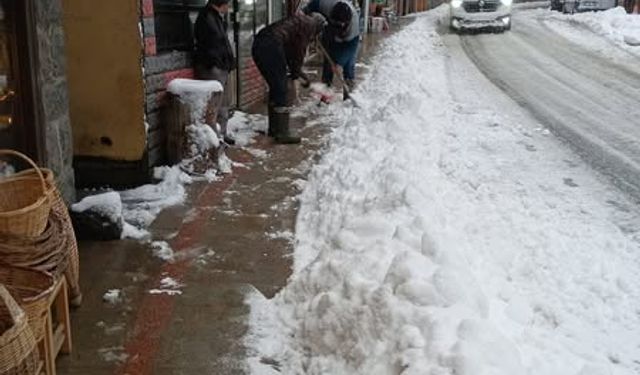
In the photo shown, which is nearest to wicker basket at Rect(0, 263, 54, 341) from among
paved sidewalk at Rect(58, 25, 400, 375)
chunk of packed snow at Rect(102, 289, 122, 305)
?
paved sidewalk at Rect(58, 25, 400, 375)

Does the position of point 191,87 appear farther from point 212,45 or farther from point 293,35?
point 293,35

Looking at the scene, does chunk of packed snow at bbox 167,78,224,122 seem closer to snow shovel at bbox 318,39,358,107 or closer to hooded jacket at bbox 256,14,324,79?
hooded jacket at bbox 256,14,324,79

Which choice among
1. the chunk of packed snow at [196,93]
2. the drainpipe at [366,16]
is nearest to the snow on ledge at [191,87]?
the chunk of packed snow at [196,93]

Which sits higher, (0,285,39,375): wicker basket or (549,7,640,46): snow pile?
(549,7,640,46): snow pile

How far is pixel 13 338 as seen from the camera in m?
2.54

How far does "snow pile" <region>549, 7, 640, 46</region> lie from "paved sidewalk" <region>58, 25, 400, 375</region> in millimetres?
17731

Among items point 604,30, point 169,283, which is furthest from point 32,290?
point 604,30

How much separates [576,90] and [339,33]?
4722 millimetres

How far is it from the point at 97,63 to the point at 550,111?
7.49 m

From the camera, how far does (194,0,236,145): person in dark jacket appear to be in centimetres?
741

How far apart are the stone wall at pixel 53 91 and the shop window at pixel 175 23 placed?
1.95m

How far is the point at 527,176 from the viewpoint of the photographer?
739 centimetres

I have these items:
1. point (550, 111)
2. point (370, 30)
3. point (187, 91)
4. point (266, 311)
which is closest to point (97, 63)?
point (187, 91)

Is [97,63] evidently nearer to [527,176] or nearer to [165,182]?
[165,182]
